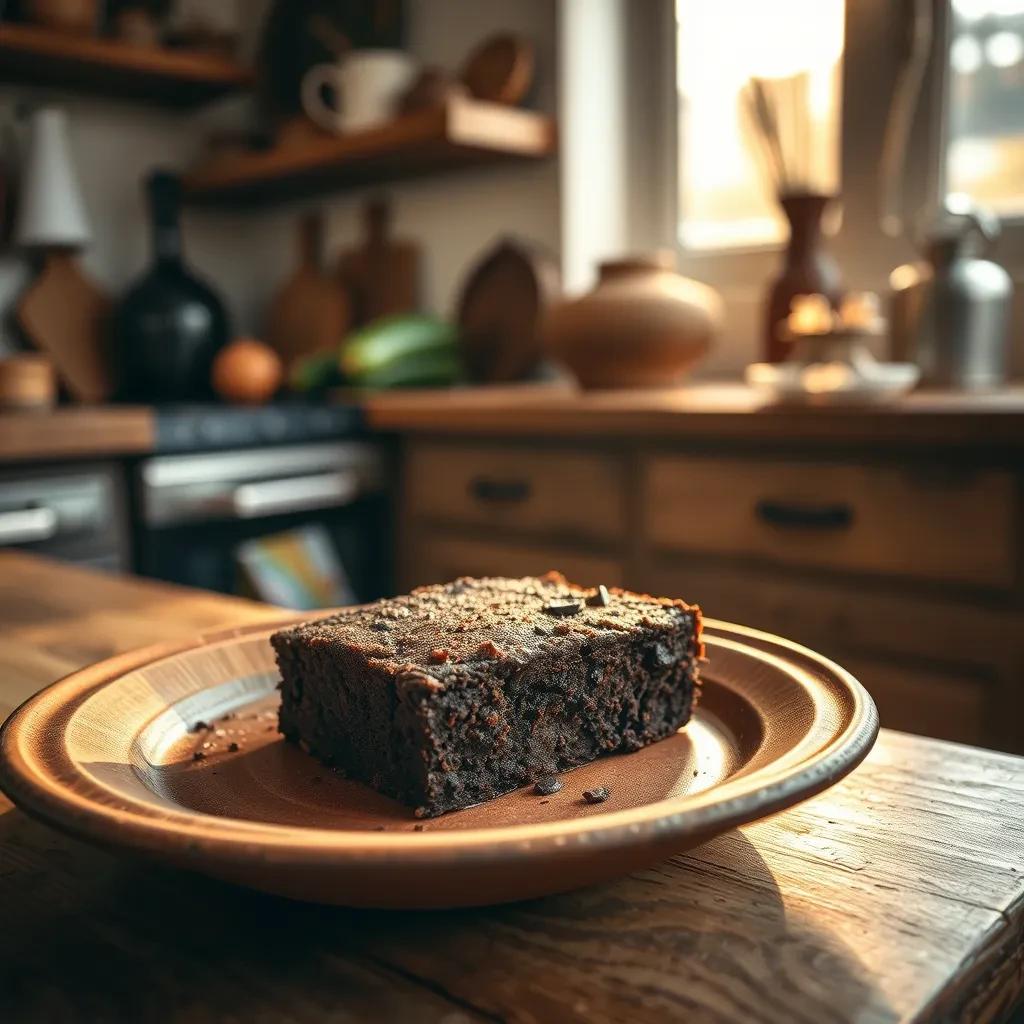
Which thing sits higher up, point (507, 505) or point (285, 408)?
point (285, 408)

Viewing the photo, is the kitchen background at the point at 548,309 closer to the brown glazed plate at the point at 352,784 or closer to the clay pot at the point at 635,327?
the clay pot at the point at 635,327

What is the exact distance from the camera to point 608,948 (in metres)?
0.42

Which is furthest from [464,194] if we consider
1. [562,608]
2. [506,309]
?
[562,608]

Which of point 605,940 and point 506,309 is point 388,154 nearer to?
point 506,309

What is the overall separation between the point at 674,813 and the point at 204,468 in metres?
1.79

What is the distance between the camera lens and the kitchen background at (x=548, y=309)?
5.23ft

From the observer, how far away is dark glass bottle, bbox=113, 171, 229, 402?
8.23 feet

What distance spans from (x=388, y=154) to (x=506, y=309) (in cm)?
43

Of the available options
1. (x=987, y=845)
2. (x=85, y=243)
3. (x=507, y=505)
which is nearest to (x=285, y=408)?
(x=507, y=505)

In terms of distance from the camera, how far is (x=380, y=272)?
2861mm

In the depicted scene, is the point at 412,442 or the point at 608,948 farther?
the point at 412,442

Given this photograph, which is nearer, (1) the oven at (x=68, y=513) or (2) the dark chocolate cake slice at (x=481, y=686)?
(2) the dark chocolate cake slice at (x=481, y=686)

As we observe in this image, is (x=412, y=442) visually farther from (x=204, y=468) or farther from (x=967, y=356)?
(x=967, y=356)

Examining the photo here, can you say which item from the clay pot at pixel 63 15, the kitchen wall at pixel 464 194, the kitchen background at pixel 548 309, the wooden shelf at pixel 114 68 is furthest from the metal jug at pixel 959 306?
the clay pot at pixel 63 15
